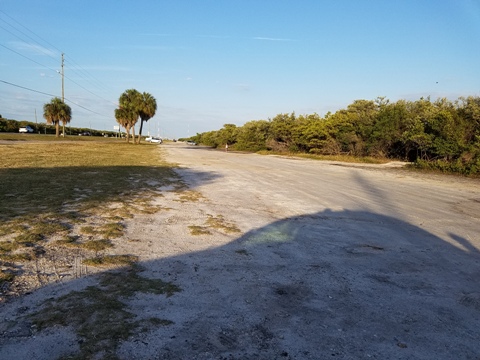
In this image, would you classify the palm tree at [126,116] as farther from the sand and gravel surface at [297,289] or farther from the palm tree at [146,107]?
the sand and gravel surface at [297,289]

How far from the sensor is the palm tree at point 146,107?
5891cm

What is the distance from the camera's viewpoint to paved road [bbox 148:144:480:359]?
2.68 m

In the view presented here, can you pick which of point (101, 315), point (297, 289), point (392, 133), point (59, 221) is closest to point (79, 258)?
point (101, 315)

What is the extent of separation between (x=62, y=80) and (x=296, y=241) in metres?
63.7

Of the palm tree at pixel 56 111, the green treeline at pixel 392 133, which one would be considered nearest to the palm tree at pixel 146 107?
the palm tree at pixel 56 111

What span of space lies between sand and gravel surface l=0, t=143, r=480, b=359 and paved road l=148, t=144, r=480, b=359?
0.01 metres

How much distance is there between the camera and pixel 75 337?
8.42 ft

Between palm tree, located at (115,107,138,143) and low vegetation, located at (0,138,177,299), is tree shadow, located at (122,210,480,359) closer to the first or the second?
low vegetation, located at (0,138,177,299)

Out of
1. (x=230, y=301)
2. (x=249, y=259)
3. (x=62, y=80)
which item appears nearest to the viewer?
(x=230, y=301)

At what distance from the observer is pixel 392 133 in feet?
86.6

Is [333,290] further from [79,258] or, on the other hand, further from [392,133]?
[392,133]

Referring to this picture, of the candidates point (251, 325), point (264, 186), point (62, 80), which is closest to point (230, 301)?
point (251, 325)

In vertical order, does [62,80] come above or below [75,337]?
above

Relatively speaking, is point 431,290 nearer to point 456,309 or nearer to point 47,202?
point 456,309
